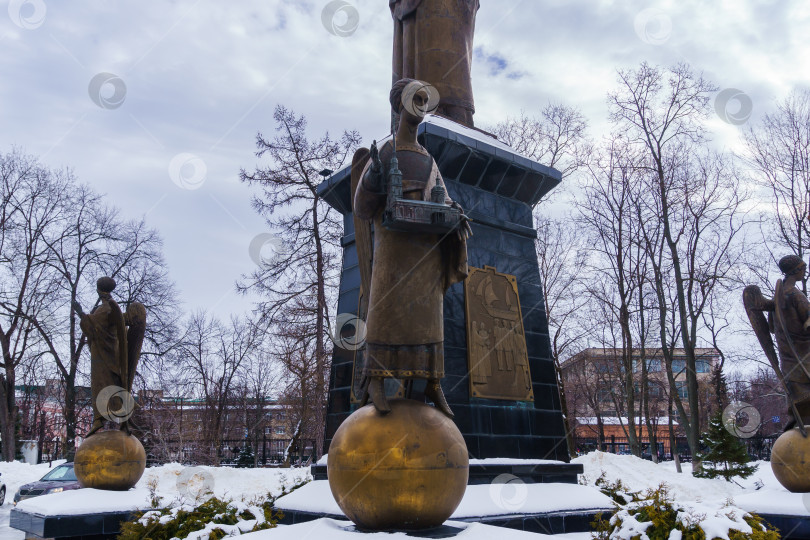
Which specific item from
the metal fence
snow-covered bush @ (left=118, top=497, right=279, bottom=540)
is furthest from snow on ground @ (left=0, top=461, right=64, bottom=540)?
snow-covered bush @ (left=118, top=497, right=279, bottom=540)

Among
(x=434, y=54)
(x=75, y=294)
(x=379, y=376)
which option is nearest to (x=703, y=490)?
(x=434, y=54)

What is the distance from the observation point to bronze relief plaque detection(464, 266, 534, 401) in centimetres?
715

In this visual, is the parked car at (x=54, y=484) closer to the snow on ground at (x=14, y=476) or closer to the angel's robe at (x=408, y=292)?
the snow on ground at (x=14, y=476)

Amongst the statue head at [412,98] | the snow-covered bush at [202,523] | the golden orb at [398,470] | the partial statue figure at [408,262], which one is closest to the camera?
the golden orb at [398,470]

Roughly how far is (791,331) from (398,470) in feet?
19.7

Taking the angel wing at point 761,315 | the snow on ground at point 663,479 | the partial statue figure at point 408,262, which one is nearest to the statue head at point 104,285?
the partial statue figure at point 408,262

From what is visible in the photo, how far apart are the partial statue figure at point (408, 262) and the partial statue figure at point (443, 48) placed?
194 inches

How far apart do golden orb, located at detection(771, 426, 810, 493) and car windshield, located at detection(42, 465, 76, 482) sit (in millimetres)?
12322

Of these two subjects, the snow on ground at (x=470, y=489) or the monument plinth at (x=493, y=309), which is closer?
the snow on ground at (x=470, y=489)

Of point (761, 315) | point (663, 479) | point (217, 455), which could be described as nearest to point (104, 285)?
point (761, 315)

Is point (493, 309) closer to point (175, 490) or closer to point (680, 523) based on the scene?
point (680, 523)

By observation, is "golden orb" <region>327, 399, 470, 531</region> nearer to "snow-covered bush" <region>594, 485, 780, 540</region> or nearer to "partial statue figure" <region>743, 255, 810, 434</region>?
"snow-covered bush" <region>594, 485, 780, 540</region>

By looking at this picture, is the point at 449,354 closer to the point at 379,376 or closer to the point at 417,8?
the point at 379,376

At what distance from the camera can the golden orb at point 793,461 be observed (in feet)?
22.4
